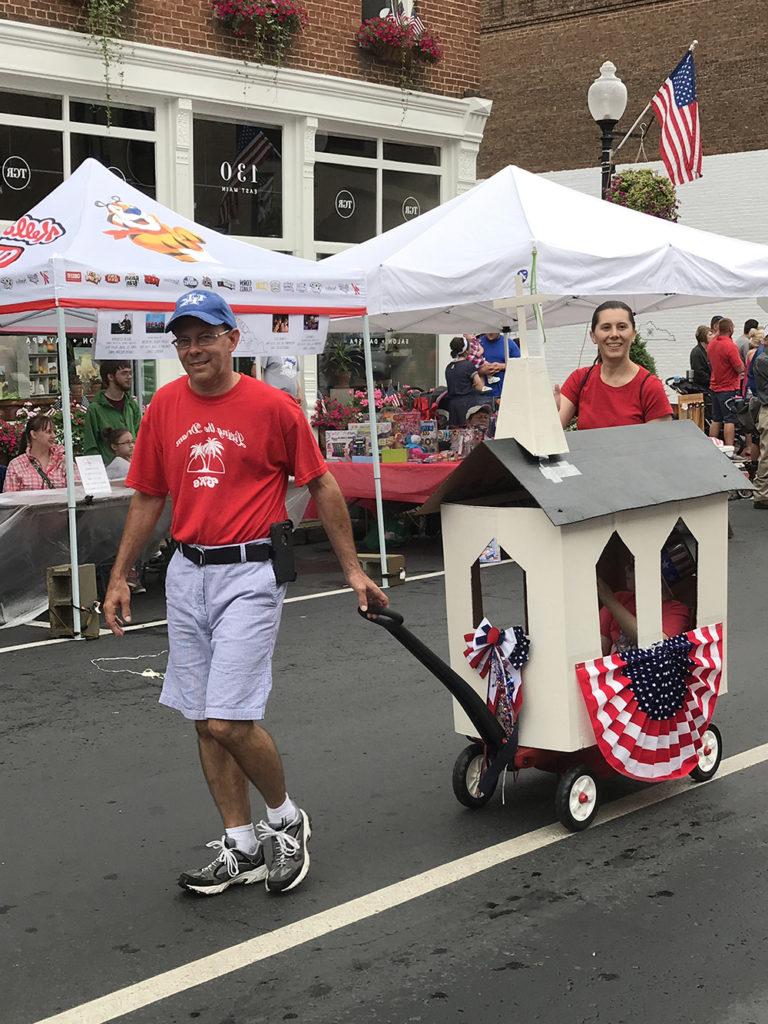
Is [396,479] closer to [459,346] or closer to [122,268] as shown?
[459,346]

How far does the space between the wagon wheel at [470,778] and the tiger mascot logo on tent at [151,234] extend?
5342mm

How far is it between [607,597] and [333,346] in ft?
43.9

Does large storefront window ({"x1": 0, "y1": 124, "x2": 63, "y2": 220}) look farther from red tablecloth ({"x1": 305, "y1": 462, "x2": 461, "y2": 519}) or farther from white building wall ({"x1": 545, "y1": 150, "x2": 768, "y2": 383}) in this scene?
white building wall ({"x1": 545, "y1": 150, "x2": 768, "y2": 383})

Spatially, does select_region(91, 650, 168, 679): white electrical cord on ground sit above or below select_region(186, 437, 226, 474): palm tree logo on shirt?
below

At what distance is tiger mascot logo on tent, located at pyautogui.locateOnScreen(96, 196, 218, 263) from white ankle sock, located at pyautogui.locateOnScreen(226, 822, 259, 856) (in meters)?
5.76

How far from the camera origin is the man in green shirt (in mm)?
10805

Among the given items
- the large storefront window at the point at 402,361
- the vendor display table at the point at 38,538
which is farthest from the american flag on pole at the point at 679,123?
the vendor display table at the point at 38,538

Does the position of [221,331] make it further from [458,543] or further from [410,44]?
[410,44]

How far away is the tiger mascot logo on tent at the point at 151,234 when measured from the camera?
942 centimetres

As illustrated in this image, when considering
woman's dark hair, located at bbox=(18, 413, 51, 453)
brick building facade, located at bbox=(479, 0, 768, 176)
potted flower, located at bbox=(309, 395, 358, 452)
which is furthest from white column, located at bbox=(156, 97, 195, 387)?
brick building facade, located at bbox=(479, 0, 768, 176)

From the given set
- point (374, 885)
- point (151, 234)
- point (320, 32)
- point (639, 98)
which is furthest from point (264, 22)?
point (639, 98)

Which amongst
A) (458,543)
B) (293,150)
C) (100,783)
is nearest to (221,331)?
(458,543)

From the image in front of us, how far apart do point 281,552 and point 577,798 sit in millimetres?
1499

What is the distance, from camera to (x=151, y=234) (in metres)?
9.60
